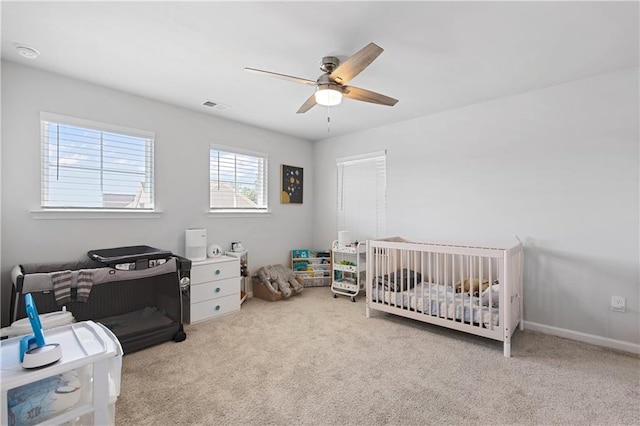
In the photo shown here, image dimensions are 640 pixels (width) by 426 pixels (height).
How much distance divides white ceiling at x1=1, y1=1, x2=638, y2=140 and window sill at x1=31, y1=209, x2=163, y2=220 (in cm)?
118

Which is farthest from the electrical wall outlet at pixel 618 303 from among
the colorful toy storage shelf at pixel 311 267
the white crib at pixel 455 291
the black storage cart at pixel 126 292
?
the black storage cart at pixel 126 292

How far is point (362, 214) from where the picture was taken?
4359 millimetres

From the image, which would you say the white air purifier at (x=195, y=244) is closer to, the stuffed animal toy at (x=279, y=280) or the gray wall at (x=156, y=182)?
the gray wall at (x=156, y=182)

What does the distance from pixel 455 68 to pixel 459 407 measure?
243 centimetres

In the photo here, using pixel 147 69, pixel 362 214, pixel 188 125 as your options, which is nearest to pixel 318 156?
pixel 362 214

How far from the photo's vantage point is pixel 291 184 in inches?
183

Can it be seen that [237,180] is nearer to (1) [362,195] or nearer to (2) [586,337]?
(1) [362,195]

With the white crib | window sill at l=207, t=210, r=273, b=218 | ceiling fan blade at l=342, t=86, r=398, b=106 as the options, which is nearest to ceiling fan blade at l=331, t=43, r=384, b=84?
ceiling fan blade at l=342, t=86, r=398, b=106

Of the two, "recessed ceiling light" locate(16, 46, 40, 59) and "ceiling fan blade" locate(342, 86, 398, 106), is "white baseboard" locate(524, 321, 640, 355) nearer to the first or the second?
"ceiling fan blade" locate(342, 86, 398, 106)

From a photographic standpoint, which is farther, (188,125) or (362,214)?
(362,214)

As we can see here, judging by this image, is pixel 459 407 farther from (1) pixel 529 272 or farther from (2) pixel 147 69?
(2) pixel 147 69

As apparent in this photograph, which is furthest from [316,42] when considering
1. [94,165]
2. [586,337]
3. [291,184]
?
[586,337]

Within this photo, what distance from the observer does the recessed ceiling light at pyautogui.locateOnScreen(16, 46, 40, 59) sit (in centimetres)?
216

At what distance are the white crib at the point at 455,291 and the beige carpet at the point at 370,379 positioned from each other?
0.60 feet
